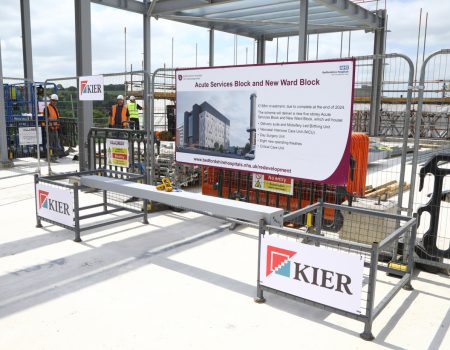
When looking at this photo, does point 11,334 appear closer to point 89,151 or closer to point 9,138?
point 89,151

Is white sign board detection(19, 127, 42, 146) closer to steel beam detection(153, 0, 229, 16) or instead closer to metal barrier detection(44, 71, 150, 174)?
metal barrier detection(44, 71, 150, 174)

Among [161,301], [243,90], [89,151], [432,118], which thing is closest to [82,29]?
[89,151]

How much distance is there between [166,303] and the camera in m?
4.23

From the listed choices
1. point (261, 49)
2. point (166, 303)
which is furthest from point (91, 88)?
point (261, 49)

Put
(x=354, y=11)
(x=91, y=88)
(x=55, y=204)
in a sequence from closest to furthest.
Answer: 1. (x=55, y=204)
2. (x=91, y=88)
3. (x=354, y=11)

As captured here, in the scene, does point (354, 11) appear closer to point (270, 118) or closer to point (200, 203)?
point (270, 118)

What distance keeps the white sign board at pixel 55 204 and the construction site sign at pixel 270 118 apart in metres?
2.12

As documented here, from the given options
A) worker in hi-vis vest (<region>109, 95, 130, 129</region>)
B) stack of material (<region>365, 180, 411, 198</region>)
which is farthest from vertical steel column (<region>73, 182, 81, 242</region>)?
worker in hi-vis vest (<region>109, 95, 130, 129</region>)

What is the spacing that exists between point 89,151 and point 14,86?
7509mm

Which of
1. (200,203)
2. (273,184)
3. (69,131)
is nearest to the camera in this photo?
(200,203)

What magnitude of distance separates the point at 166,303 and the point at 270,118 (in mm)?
3041

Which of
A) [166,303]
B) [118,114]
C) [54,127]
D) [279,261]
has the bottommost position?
[166,303]

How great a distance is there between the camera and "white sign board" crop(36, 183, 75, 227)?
19.9ft

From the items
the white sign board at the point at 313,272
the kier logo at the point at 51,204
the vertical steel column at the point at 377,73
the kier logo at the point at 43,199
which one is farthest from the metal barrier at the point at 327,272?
the vertical steel column at the point at 377,73
